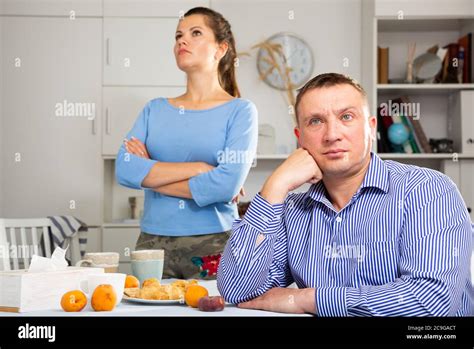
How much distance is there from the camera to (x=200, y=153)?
6.18 ft

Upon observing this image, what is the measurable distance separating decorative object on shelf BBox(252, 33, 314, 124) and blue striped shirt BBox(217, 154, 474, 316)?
2425 millimetres

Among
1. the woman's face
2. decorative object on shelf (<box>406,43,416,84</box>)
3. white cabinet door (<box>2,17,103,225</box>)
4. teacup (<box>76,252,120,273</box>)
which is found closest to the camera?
teacup (<box>76,252,120,273</box>)

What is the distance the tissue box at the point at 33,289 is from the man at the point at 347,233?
0.30 metres

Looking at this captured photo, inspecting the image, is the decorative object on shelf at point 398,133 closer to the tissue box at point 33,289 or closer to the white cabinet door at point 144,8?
the white cabinet door at point 144,8

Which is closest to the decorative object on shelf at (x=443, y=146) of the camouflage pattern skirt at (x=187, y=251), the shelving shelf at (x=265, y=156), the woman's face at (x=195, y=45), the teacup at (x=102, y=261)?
the shelving shelf at (x=265, y=156)

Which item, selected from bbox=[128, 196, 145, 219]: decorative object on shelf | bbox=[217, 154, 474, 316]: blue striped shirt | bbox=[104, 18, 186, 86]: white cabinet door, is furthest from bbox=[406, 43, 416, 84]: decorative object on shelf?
bbox=[217, 154, 474, 316]: blue striped shirt

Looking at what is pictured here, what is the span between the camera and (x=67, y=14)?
3.57m

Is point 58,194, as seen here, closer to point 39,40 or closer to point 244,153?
point 39,40

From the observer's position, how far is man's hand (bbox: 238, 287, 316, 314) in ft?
3.71

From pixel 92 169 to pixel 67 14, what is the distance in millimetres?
863

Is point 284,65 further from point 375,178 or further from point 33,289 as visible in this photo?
point 33,289

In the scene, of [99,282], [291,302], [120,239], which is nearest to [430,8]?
[120,239]

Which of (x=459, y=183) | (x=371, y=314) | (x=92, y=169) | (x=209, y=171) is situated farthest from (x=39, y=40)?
(x=371, y=314)

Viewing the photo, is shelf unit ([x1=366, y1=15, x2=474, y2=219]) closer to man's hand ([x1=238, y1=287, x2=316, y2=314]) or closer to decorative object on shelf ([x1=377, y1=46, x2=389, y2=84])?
decorative object on shelf ([x1=377, y1=46, x2=389, y2=84])
